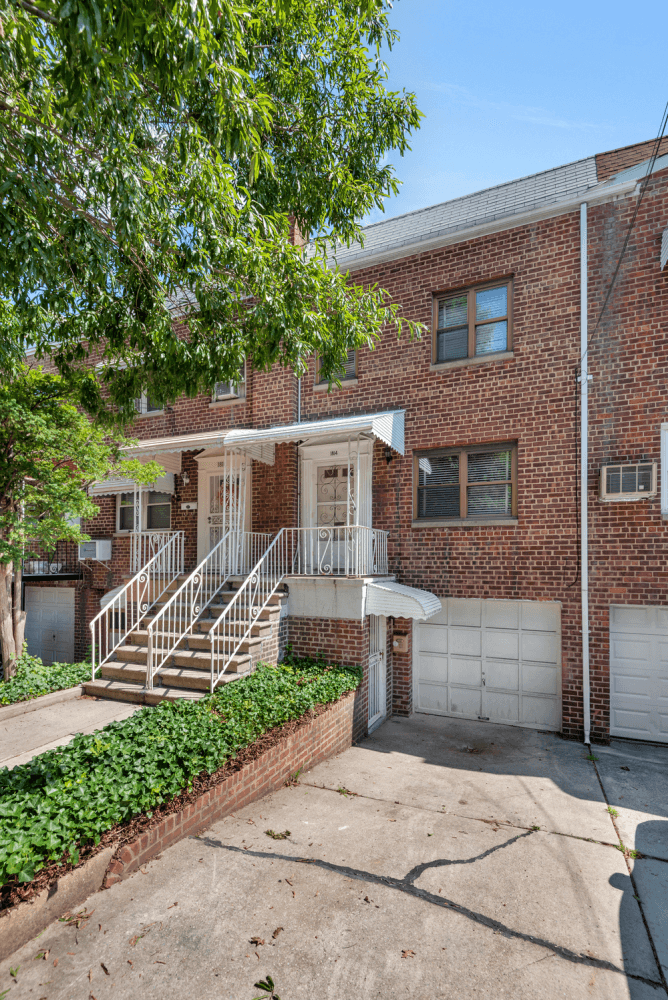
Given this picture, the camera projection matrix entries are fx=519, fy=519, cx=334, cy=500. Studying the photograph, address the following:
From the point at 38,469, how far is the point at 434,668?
764 centimetres

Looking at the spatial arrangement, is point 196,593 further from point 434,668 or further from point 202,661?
point 434,668

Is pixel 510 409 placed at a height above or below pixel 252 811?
above

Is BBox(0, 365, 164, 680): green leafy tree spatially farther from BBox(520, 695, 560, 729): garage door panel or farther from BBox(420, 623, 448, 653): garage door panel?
BBox(520, 695, 560, 729): garage door panel

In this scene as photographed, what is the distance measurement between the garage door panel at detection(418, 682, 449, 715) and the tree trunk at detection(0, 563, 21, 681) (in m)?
7.53

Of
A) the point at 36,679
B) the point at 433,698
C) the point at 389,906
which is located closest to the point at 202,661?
the point at 36,679

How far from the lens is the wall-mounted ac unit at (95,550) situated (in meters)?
12.6

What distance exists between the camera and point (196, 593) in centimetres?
864

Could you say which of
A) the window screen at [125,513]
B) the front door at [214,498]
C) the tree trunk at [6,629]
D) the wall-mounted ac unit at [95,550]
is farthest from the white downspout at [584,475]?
the wall-mounted ac unit at [95,550]

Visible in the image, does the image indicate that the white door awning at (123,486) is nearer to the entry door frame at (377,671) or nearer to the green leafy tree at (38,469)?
the green leafy tree at (38,469)

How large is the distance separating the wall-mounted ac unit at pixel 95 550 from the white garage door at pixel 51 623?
160 centimetres

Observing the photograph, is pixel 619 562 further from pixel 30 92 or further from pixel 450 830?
pixel 30 92

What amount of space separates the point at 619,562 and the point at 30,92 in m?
9.07

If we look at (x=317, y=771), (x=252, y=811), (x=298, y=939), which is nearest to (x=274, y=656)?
(x=317, y=771)

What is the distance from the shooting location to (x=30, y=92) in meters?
4.47
